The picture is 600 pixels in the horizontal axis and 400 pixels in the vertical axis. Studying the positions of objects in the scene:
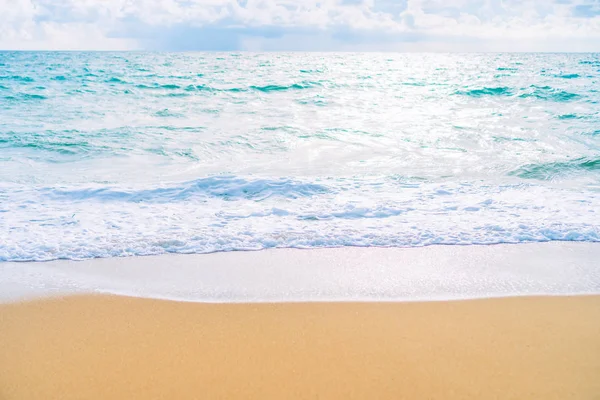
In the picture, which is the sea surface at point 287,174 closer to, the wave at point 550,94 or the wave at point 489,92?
the wave at point 550,94

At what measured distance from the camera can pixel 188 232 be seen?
19.9 feet

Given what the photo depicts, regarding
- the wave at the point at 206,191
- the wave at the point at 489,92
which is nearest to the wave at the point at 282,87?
the wave at the point at 489,92

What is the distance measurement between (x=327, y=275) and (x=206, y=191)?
401cm

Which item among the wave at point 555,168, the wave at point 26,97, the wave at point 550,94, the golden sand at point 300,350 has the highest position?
the wave at point 550,94

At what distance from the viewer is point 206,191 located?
322 inches

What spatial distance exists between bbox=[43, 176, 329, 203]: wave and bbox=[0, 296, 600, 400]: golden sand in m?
3.78

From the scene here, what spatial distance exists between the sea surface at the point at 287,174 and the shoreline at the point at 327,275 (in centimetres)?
29

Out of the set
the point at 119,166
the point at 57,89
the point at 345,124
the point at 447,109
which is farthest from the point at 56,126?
the point at 447,109

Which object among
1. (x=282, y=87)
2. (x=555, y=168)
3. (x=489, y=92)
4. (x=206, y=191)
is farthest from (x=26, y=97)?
(x=489, y=92)

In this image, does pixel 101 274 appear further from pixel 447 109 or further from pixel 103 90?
pixel 103 90

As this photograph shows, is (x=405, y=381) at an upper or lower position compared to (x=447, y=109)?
lower

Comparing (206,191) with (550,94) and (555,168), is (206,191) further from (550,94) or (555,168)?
(550,94)

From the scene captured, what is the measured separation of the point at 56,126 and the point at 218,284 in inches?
523

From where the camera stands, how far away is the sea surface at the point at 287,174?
5.95 metres
